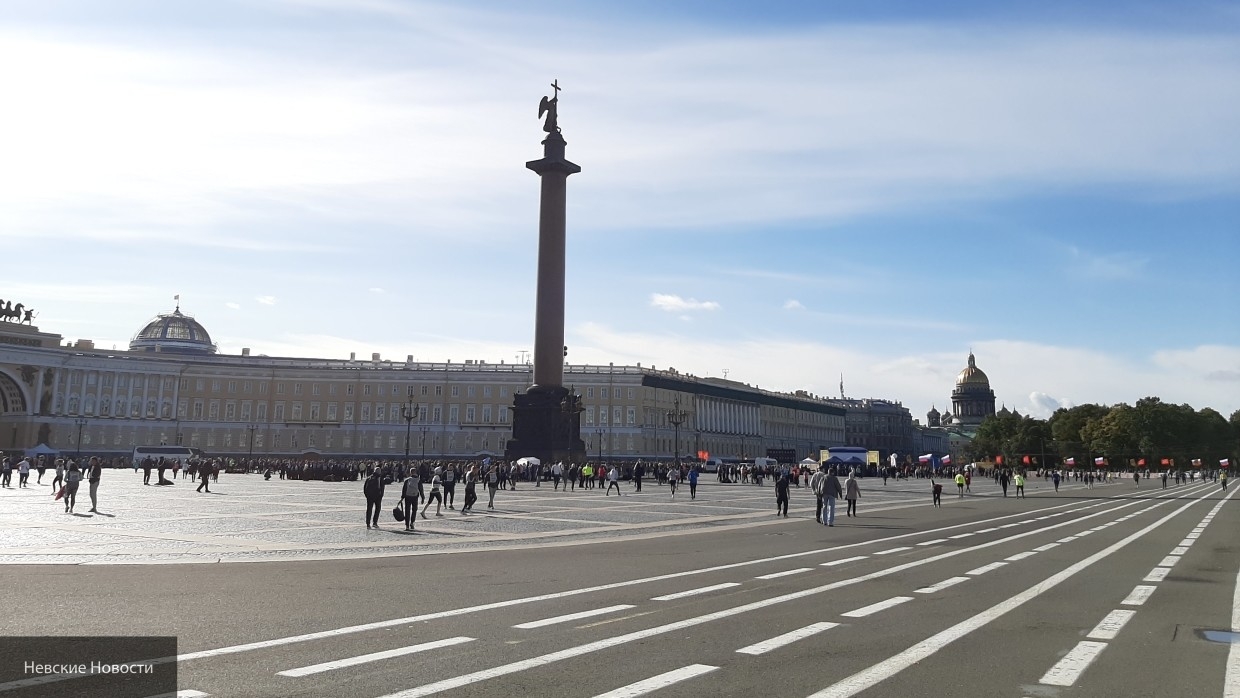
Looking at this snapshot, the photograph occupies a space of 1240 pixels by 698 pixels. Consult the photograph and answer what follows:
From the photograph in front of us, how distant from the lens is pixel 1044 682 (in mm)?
7848

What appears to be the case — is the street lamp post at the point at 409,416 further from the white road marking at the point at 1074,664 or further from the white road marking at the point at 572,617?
the white road marking at the point at 1074,664

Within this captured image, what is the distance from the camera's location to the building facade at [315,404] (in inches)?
4877

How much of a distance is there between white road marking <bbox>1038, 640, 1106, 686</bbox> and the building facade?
115 meters

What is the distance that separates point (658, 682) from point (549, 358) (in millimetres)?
59949

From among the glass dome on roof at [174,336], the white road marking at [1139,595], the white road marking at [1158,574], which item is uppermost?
the glass dome on roof at [174,336]

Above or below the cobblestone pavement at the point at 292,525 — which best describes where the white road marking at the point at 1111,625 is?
below

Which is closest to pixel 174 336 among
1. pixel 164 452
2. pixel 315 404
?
pixel 315 404

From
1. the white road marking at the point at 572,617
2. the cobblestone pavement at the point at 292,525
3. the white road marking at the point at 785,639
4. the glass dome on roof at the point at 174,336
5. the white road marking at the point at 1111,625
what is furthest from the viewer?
the glass dome on roof at the point at 174,336

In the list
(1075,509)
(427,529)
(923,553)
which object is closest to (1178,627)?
(923,553)

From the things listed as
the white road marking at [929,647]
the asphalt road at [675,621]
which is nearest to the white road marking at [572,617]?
the asphalt road at [675,621]

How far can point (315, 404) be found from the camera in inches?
5123

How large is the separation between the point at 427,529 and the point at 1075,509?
29.2 meters

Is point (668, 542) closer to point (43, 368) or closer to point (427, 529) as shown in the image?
point (427, 529)

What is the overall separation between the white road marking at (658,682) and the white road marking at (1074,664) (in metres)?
2.95
